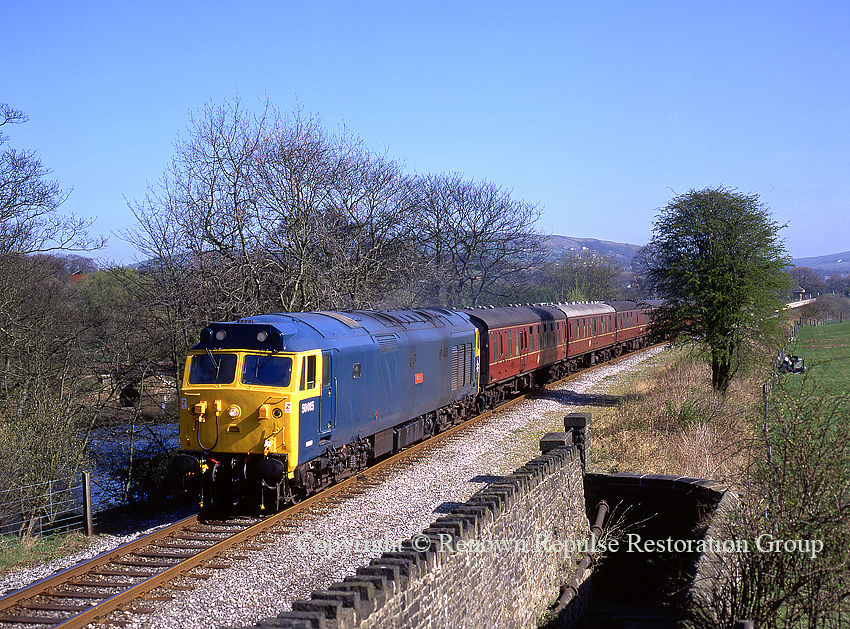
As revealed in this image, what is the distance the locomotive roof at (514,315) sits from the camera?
22234 mm

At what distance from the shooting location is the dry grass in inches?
607


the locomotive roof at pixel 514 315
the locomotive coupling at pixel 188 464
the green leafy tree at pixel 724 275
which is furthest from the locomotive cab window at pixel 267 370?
the green leafy tree at pixel 724 275

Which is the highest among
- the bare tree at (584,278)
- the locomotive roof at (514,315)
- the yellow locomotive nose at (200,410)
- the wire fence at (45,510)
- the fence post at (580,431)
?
the bare tree at (584,278)

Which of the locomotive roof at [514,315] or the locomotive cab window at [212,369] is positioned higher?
the locomotive roof at [514,315]

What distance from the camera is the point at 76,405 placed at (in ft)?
51.4

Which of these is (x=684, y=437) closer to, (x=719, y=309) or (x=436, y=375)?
(x=436, y=375)

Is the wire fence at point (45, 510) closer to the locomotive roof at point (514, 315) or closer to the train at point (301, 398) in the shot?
the train at point (301, 398)

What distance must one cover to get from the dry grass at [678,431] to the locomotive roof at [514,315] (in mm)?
4241

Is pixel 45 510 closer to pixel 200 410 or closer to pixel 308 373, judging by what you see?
pixel 200 410

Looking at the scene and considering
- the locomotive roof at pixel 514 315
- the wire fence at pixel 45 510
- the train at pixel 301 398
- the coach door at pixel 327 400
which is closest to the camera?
the wire fence at pixel 45 510

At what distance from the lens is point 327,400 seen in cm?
1184

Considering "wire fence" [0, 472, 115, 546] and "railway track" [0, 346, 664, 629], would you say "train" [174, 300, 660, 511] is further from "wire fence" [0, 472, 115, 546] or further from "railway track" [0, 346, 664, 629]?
"wire fence" [0, 472, 115, 546]

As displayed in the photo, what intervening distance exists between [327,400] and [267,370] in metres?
1.20

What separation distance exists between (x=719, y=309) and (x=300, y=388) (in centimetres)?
1657
